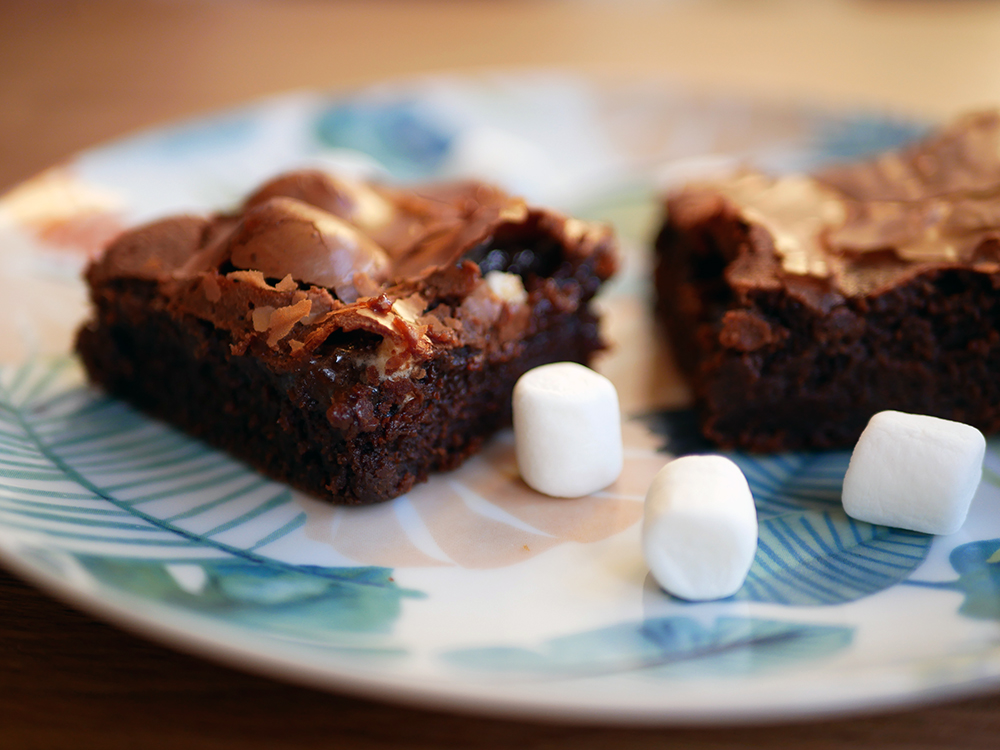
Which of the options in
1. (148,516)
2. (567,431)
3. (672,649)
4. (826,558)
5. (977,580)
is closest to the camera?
(672,649)

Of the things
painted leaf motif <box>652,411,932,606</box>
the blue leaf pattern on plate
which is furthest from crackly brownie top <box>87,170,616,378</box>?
the blue leaf pattern on plate

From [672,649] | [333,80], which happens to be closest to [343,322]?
[672,649]

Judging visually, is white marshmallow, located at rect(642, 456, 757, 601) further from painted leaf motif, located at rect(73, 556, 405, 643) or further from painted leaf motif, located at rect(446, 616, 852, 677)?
painted leaf motif, located at rect(73, 556, 405, 643)

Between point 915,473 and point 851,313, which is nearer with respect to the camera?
point 915,473

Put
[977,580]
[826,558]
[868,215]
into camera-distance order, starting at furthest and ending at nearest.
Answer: [868,215], [826,558], [977,580]

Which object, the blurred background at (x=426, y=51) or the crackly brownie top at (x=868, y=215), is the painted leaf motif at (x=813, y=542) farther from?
the blurred background at (x=426, y=51)

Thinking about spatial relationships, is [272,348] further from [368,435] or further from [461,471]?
[461,471]

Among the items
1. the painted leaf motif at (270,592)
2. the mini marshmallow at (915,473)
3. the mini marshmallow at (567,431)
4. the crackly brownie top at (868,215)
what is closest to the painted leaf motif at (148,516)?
the painted leaf motif at (270,592)

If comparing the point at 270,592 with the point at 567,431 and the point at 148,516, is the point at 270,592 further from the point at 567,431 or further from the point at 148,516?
the point at 567,431
